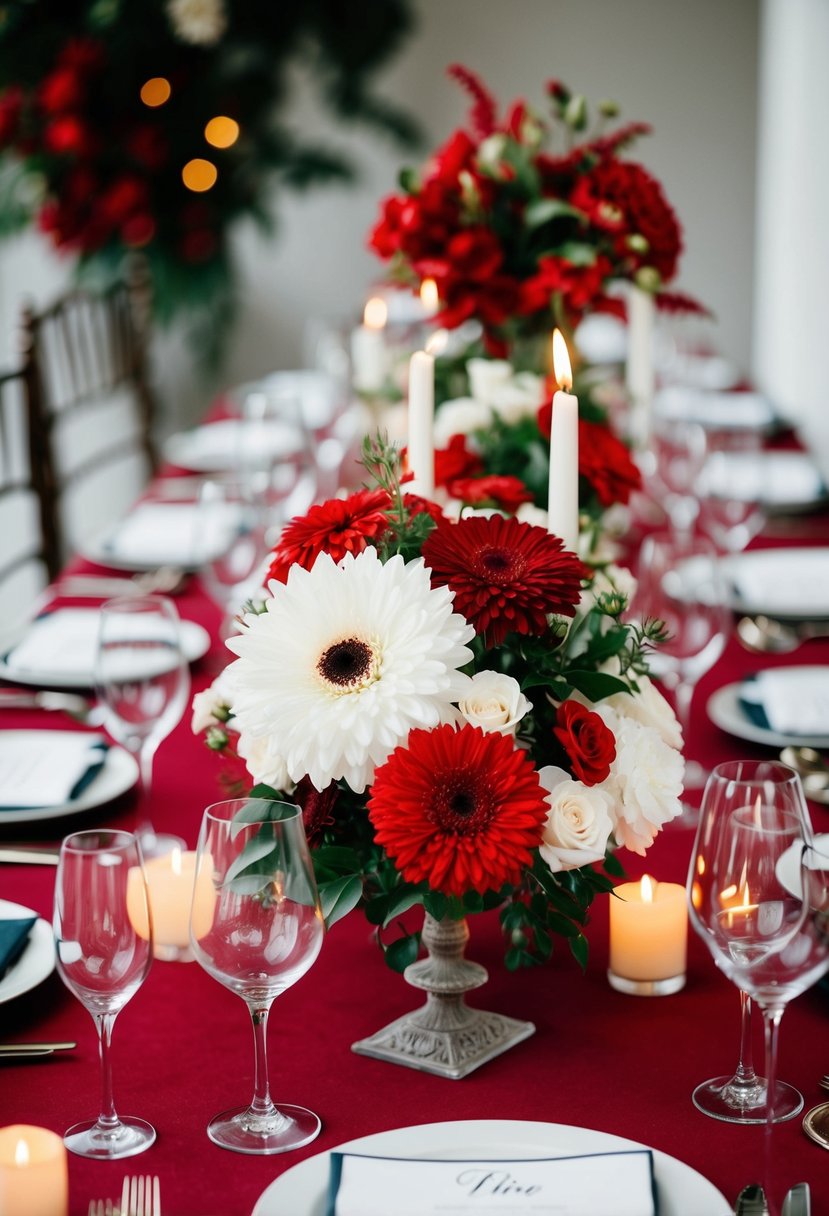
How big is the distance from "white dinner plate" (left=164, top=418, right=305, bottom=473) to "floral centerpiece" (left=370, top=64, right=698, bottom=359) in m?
0.28

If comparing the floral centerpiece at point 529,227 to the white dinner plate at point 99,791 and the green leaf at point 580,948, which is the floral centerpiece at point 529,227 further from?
the green leaf at point 580,948

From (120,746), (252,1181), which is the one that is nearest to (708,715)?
(120,746)

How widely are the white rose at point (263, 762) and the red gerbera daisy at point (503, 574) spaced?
155 millimetres

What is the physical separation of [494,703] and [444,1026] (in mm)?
257

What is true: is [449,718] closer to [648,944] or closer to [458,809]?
[458,809]

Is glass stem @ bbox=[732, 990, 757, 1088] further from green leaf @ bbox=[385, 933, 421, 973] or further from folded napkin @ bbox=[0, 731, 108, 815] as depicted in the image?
folded napkin @ bbox=[0, 731, 108, 815]

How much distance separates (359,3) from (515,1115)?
4.56 metres

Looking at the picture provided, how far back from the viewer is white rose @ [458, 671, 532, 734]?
0.90 m

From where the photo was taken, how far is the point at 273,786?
0.97 m

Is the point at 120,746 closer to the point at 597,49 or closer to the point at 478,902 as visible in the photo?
the point at 478,902

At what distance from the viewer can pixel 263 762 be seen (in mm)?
968

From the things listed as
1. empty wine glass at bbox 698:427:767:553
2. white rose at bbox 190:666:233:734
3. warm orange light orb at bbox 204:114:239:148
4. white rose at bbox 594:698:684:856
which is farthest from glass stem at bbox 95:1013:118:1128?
warm orange light orb at bbox 204:114:239:148

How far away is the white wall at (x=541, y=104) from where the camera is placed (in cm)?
498

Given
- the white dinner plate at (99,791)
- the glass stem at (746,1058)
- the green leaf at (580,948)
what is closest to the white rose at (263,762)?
the green leaf at (580,948)
